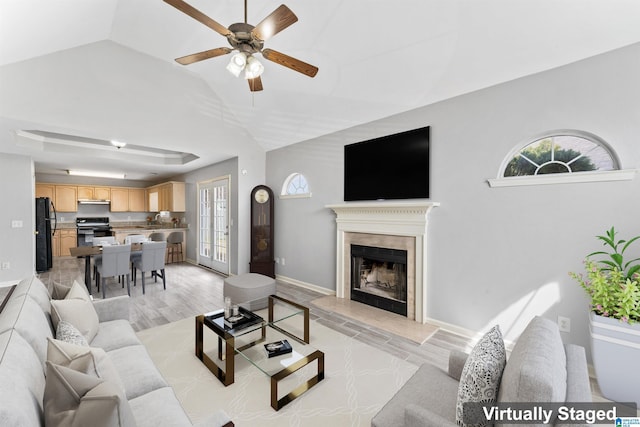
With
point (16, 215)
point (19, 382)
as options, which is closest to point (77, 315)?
point (19, 382)

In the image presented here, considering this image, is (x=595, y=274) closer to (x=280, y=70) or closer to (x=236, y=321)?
(x=236, y=321)

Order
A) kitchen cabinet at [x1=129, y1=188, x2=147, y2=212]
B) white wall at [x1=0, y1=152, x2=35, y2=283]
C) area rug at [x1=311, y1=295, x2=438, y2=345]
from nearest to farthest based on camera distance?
area rug at [x1=311, y1=295, x2=438, y2=345] < white wall at [x1=0, y1=152, x2=35, y2=283] < kitchen cabinet at [x1=129, y1=188, x2=147, y2=212]

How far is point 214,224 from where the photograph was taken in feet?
20.2

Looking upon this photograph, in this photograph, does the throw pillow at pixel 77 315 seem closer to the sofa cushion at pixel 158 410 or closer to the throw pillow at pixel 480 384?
the sofa cushion at pixel 158 410

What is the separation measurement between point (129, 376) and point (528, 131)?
3.75 m

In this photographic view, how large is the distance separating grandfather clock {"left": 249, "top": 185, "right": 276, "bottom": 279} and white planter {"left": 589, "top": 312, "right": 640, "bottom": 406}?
4.45 m

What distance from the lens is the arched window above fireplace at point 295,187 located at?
4.81m

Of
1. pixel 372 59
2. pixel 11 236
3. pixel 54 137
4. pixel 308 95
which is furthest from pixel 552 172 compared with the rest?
pixel 11 236

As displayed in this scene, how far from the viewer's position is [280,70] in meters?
3.70

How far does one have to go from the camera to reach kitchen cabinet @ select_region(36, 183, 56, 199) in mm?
7210

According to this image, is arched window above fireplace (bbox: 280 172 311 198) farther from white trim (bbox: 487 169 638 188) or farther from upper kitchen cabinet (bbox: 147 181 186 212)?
upper kitchen cabinet (bbox: 147 181 186 212)

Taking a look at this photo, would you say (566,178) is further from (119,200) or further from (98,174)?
(119,200)

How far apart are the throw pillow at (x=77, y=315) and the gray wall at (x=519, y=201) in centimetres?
330

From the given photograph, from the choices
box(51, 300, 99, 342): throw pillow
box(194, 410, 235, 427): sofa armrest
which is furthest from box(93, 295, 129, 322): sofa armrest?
box(194, 410, 235, 427): sofa armrest
